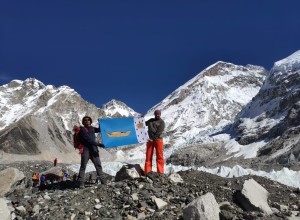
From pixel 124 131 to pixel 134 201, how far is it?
5.08 meters

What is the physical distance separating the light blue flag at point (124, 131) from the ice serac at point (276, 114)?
79161 mm

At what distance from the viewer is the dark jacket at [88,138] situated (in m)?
14.7

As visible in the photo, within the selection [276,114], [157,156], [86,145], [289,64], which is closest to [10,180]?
[86,145]

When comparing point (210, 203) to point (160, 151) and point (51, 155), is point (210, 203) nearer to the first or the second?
point (160, 151)

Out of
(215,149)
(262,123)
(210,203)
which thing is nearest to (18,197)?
(210,203)

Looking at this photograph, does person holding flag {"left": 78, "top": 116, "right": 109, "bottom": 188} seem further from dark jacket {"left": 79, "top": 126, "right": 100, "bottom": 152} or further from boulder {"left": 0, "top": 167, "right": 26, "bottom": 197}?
boulder {"left": 0, "top": 167, "right": 26, "bottom": 197}

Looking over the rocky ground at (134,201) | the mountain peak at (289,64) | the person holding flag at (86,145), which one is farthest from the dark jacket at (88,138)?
the mountain peak at (289,64)

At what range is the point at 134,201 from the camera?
12805 mm

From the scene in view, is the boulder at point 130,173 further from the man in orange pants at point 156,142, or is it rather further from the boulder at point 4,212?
the boulder at point 4,212

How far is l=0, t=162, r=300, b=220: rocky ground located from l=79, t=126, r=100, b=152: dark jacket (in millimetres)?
1436

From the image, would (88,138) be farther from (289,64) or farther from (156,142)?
(289,64)

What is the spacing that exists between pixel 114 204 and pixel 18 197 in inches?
125

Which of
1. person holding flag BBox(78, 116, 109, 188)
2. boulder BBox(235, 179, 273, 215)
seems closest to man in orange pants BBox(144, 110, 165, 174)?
person holding flag BBox(78, 116, 109, 188)

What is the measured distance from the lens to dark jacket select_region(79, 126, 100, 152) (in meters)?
14.7
